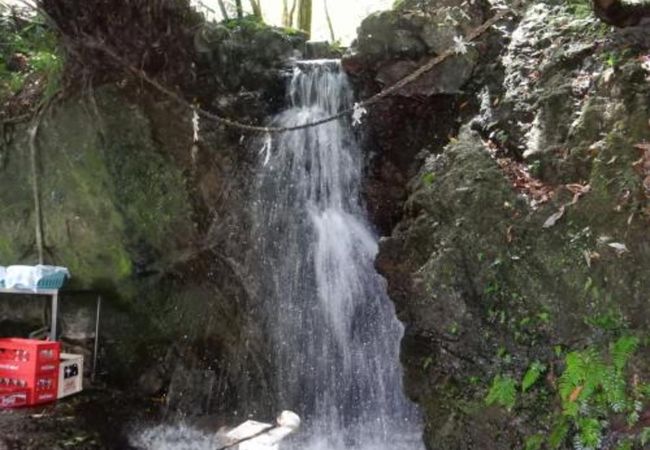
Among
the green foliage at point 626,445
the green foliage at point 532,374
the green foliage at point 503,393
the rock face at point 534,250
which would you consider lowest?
the green foliage at point 626,445

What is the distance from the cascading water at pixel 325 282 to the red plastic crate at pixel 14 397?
9.86 ft

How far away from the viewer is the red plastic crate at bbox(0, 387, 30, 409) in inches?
239

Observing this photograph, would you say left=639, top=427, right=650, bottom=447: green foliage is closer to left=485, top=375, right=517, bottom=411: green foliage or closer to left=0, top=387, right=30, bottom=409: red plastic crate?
left=485, top=375, right=517, bottom=411: green foliage

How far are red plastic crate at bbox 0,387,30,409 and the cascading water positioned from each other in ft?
9.86

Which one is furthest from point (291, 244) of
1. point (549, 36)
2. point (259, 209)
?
point (549, 36)

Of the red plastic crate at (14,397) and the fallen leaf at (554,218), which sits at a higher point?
the fallen leaf at (554,218)

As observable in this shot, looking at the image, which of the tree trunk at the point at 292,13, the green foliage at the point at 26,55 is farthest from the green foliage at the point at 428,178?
→ the tree trunk at the point at 292,13

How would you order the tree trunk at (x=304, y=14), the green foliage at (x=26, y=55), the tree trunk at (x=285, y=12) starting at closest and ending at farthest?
the green foliage at (x=26, y=55)
the tree trunk at (x=304, y=14)
the tree trunk at (x=285, y=12)

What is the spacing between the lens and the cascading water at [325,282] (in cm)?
691

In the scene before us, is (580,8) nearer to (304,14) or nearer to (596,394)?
(596,394)

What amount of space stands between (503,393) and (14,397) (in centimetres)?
521

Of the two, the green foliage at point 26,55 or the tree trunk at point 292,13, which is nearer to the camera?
the green foliage at point 26,55

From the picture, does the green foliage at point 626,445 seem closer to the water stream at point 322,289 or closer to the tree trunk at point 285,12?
the water stream at point 322,289

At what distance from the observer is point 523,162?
4875mm
